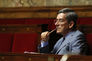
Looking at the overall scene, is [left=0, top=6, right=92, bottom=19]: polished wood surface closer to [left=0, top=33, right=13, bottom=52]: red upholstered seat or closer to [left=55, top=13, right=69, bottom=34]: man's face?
[left=0, top=33, right=13, bottom=52]: red upholstered seat

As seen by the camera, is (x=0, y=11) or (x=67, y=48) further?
(x=0, y=11)

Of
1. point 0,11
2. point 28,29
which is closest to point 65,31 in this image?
point 28,29

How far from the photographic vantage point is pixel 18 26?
1715mm

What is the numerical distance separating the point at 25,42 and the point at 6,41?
0.46 feet

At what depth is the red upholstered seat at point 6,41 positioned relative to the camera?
165 centimetres

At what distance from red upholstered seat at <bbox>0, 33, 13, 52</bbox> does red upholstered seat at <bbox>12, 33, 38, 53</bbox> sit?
0.05m

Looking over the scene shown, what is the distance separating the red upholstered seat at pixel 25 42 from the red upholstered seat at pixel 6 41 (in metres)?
0.05

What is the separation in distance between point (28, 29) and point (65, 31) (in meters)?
0.33

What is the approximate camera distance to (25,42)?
1611 millimetres

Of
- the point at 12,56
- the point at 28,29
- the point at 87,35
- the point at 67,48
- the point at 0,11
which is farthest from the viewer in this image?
the point at 0,11

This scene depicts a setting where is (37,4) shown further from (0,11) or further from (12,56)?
(12,56)

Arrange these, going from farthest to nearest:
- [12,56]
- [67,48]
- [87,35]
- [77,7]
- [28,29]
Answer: [77,7]
[28,29]
[87,35]
[67,48]
[12,56]

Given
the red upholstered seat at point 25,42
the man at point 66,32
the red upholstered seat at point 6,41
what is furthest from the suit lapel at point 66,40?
the red upholstered seat at point 6,41

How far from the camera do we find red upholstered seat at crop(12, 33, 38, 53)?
1575 mm
